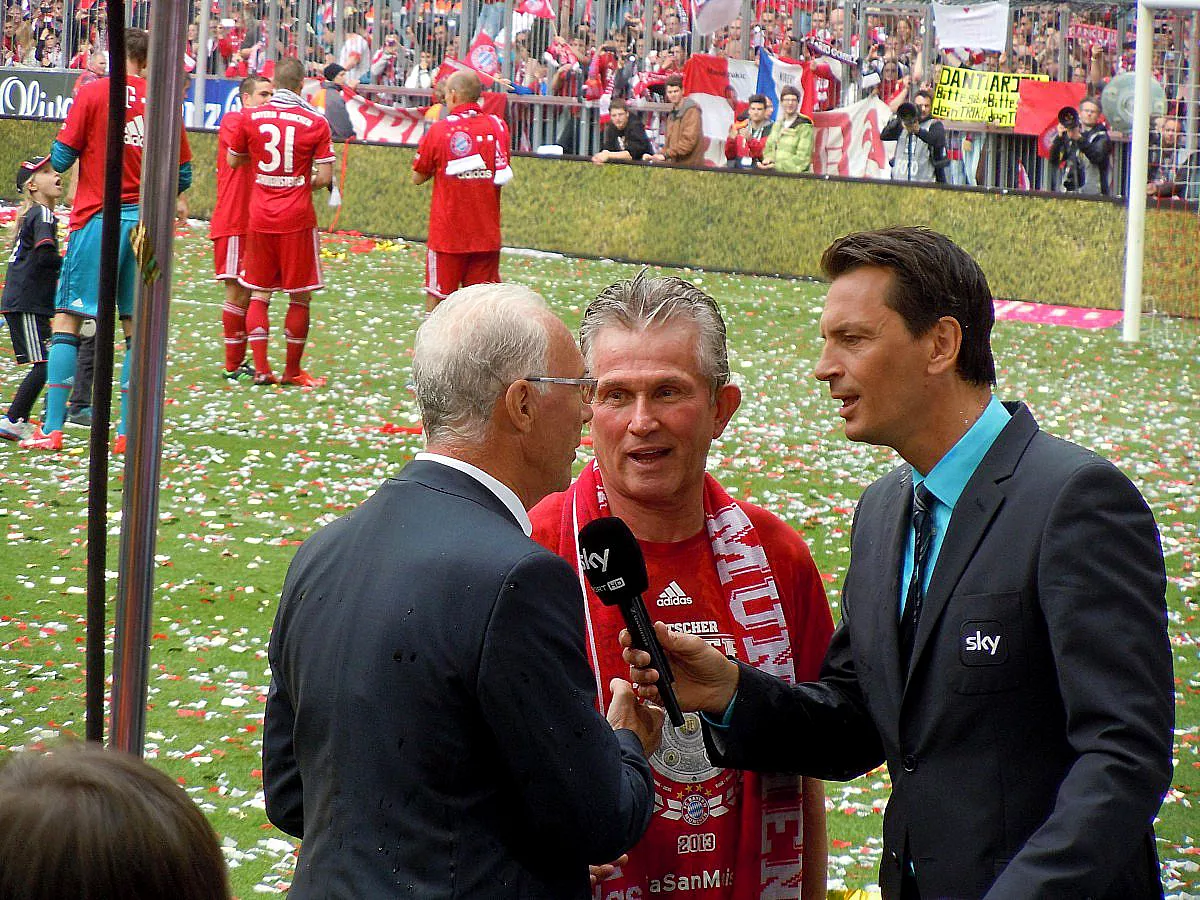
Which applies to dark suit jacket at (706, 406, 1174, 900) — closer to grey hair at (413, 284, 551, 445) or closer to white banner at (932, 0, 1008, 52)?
grey hair at (413, 284, 551, 445)

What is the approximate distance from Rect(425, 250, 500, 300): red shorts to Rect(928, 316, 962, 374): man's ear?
11952 mm

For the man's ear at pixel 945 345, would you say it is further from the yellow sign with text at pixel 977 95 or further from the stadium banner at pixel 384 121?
the stadium banner at pixel 384 121

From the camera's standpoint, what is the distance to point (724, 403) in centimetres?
288

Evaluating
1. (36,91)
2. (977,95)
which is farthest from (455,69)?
(977,95)

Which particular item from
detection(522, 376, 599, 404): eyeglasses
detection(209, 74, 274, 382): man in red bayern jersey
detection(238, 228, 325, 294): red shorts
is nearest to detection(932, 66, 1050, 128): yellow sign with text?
detection(209, 74, 274, 382): man in red bayern jersey

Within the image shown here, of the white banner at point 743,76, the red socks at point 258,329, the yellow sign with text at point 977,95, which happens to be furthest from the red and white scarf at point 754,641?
A: the white banner at point 743,76

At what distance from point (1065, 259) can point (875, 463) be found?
28.3 ft

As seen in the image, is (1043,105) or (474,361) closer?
(474,361)

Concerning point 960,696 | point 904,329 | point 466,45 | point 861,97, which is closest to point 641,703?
point 960,696

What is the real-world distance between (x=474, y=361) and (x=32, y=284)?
822 centimetres

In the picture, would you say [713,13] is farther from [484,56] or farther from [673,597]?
[673,597]

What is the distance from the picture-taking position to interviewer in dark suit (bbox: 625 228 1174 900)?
85.0 inches

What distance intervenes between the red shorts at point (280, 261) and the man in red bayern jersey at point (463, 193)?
2424mm

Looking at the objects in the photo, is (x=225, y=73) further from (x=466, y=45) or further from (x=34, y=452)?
(x=34, y=452)
